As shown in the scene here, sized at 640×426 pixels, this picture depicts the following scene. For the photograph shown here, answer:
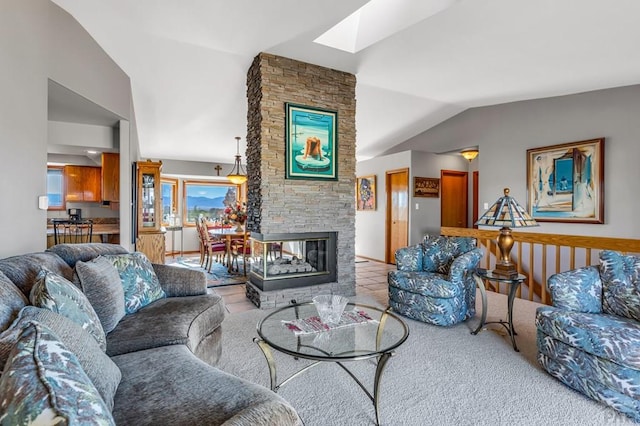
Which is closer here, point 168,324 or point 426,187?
point 168,324

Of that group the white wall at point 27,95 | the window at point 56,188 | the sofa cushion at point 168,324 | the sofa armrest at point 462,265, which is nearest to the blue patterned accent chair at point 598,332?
Answer: the sofa armrest at point 462,265

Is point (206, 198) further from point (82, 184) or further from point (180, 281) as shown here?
point (180, 281)

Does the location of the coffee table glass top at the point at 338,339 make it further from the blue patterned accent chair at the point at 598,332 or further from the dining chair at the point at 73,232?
the dining chair at the point at 73,232

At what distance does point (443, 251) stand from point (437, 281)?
1.92ft

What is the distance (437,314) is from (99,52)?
4492 millimetres

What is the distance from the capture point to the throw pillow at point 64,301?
4.42 ft

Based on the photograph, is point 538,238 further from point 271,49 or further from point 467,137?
point 271,49

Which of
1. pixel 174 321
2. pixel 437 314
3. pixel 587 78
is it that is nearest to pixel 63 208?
pixel 174 321

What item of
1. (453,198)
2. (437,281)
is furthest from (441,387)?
(453,198)

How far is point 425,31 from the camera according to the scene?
321cm

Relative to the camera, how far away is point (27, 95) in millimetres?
2535

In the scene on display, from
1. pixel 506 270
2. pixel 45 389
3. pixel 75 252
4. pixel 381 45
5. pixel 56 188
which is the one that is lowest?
pixel 506 270

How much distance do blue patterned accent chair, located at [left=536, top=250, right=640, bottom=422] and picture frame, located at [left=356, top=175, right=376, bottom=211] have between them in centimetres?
508

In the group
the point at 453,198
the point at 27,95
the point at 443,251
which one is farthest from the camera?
the point at 453,198
